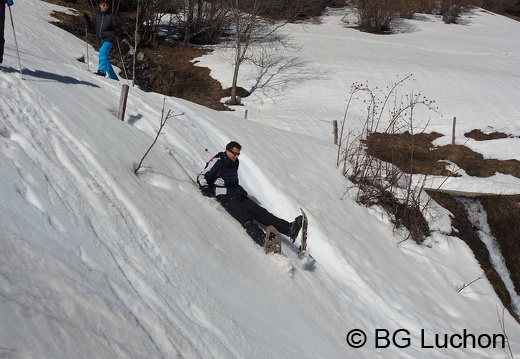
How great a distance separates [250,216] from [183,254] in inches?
64.3

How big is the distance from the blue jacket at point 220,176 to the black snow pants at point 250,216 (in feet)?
0.34

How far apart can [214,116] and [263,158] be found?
203cm

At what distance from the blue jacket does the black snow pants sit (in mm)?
104

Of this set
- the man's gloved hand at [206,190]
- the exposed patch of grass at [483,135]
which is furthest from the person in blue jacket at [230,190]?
the exposed patch of grass at [483,135]

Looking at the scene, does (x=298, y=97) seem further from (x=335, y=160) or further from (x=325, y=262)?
(x=325, y=262)

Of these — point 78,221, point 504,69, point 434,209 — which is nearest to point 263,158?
point 434,209

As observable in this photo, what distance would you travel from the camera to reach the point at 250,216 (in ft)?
21.1

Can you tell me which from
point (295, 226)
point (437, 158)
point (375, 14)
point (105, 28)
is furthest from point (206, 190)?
point (375, 14)

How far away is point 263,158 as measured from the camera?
31.5 ft

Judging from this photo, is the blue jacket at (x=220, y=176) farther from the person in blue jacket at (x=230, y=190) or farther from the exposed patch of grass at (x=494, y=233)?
the exposed patch of grass at (x=494, y=233)

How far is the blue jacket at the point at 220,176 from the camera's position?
255 inches

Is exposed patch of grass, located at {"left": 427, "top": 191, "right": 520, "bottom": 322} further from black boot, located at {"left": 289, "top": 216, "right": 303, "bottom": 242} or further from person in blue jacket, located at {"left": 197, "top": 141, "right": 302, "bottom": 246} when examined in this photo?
person in blue jacket, located at {"left": 197, "top": 141, "right": 302, "bottom": 246}

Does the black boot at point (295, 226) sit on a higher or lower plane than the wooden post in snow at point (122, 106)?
lower

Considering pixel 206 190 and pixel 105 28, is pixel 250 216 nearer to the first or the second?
pixel 206 190
